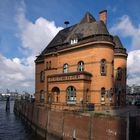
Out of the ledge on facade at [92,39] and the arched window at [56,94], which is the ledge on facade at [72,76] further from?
the ledge on facade at [92,39]

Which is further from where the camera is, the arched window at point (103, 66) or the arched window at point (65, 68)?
the arched window at point (65, 68)

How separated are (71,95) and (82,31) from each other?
35.7 feet

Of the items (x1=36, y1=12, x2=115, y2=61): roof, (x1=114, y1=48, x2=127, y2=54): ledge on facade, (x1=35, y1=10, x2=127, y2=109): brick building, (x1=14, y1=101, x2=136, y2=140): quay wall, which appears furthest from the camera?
(x1=114, y1=48, x2=127, y2=54): ledge on facade

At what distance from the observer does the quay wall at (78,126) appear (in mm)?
21469

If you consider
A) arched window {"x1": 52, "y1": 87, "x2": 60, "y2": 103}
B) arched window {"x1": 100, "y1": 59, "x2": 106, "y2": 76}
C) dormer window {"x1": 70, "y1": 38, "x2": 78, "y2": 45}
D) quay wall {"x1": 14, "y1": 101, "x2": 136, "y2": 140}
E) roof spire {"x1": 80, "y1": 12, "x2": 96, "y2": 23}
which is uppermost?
roof spire {"x1": 80, "y1": 12, "x2": 96, "y2": 23}

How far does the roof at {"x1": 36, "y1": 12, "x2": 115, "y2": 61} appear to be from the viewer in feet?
118

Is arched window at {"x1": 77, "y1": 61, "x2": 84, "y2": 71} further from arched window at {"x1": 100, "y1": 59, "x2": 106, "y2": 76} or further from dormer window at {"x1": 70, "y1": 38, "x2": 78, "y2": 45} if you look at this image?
dormer window at {"x1": 70, "y1": 38, "x2": 78, "y2": 45}

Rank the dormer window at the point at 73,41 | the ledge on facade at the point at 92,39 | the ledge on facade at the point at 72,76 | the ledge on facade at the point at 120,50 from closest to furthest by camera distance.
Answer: the ledge on facade at the point at 72,76, the ledge on facade at the point at 92,39, the dormer window at the point at 73,41, the ledge on facade at the point at 120,50

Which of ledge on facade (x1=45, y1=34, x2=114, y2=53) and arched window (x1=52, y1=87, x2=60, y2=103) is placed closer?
ledge on facade (x1=45, y1=34, x2=114, y2=53)

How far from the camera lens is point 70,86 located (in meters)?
34.5

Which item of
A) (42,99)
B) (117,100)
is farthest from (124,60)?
(42,99)

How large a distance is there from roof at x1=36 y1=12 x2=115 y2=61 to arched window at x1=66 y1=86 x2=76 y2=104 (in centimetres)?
760

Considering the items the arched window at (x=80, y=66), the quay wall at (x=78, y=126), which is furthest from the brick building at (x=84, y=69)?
the quay wall at (x=78, y=126)

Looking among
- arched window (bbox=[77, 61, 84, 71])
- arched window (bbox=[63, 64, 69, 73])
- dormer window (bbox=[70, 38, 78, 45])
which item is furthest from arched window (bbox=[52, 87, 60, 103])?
dormer window (bbox=[70, 38, 78, 45])
